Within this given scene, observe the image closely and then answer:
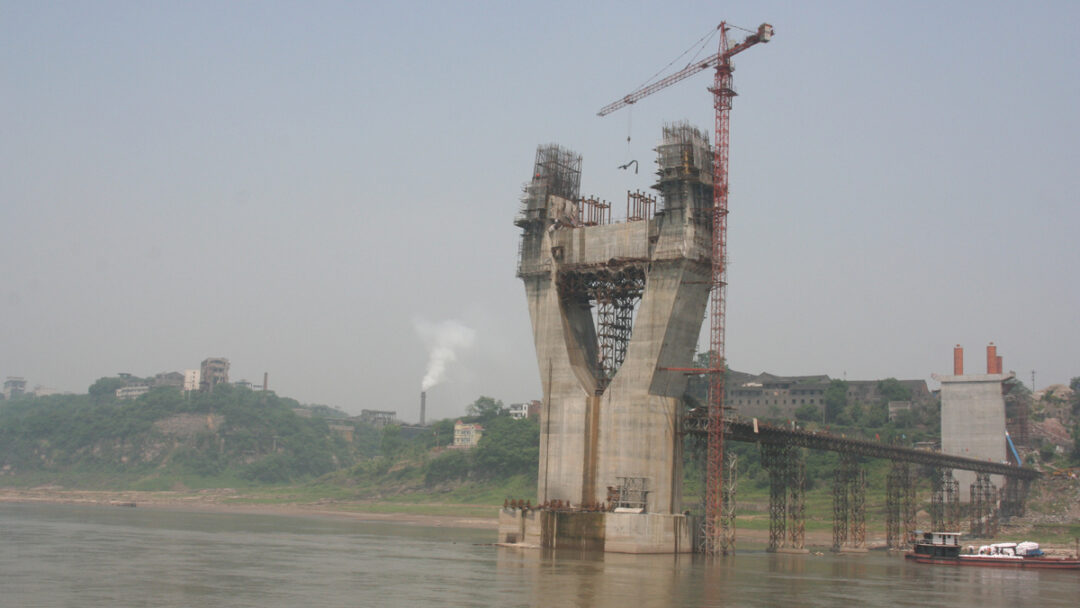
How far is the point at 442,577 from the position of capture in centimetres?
5919

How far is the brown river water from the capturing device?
4781 centimetres

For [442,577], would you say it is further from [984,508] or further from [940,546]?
[984,508]

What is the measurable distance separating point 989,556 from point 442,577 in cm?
5438

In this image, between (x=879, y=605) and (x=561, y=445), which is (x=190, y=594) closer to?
(x=879, y=605)

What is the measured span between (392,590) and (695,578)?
20.5 meters

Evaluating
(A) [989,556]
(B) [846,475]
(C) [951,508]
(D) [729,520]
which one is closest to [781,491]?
(B) [846,475]

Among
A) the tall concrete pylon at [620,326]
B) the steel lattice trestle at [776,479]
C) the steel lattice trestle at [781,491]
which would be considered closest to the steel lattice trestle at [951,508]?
Answer: the steel lattice trestle at [781,491]

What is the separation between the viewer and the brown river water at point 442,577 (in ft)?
157

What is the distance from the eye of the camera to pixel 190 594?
1864 inches

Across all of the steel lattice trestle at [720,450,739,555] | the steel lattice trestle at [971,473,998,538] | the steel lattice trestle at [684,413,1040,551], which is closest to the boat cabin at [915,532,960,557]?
the steel lattice trestle at [684,413,1040,551]

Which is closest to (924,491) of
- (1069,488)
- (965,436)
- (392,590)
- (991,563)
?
(965,436)

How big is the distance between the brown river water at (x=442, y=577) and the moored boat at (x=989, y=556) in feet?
9.99

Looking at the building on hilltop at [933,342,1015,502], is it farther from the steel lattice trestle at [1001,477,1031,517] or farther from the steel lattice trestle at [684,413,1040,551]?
the steel lattice trestle at [684,413,1040,551]

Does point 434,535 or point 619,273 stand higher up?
point 619,273
